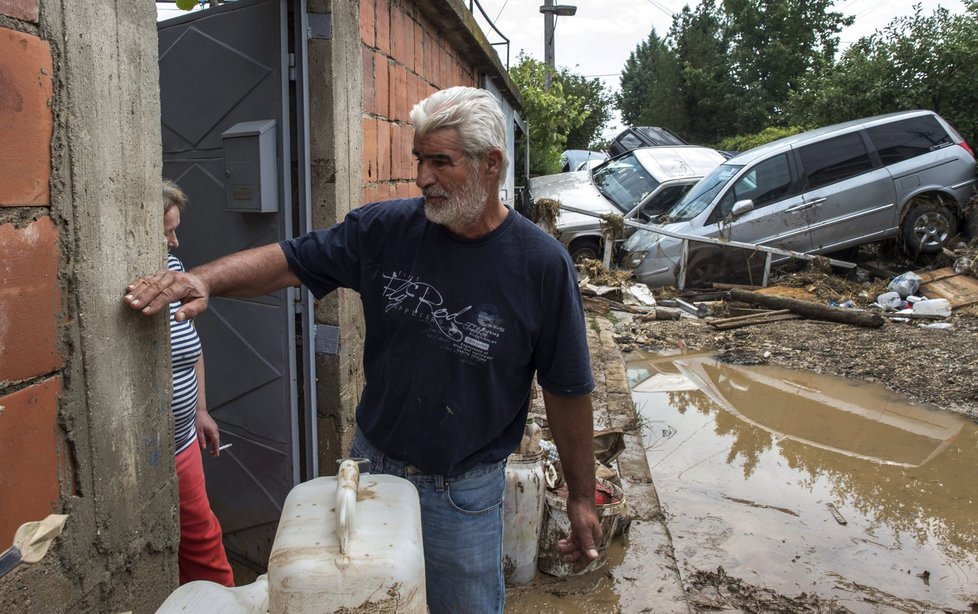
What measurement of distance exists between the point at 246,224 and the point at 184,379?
0.85 m

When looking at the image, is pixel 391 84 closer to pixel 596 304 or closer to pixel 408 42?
pixel 408 42

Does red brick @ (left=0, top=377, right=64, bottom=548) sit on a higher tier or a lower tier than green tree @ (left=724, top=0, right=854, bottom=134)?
lower

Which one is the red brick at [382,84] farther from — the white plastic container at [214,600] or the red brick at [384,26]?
Answer: the white plastic container at [214,600]

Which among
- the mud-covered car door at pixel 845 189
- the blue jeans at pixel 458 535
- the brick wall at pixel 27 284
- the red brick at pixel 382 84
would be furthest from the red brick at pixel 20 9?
the mud-covered car door at pixel 845 189

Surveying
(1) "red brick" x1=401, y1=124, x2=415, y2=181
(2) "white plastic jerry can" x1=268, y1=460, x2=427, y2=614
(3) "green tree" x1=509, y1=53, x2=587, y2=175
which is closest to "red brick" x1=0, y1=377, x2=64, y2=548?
(2) "white plastic jerry can" x1=268, y1=460, x2=427, y2=614

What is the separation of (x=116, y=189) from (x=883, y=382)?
22.4ft

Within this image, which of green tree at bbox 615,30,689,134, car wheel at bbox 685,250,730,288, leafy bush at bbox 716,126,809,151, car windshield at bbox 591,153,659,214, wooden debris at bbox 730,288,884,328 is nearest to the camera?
wooden debris at bbox 730,288,884,328

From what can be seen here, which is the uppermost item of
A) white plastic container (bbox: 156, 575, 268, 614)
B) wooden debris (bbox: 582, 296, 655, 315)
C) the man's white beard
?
Result: the man's white beard

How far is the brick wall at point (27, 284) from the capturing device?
1.49m

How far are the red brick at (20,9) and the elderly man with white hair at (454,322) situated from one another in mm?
735

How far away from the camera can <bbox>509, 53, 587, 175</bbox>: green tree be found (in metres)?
15.4

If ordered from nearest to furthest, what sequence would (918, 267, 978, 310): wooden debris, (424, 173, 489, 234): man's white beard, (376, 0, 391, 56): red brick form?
(424, 173, 489, 234): man's white beard, (376, 0, 391, 56): red brick, (918, 267, 978, 310): wooden debris

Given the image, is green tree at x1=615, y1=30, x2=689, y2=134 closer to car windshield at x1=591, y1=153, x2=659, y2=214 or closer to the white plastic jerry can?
car windshield at x1=591, y1=153, x2=659, y2=214

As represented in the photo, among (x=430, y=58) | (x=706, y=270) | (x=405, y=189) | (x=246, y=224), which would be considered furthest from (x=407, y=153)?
(x=706, y=270)
